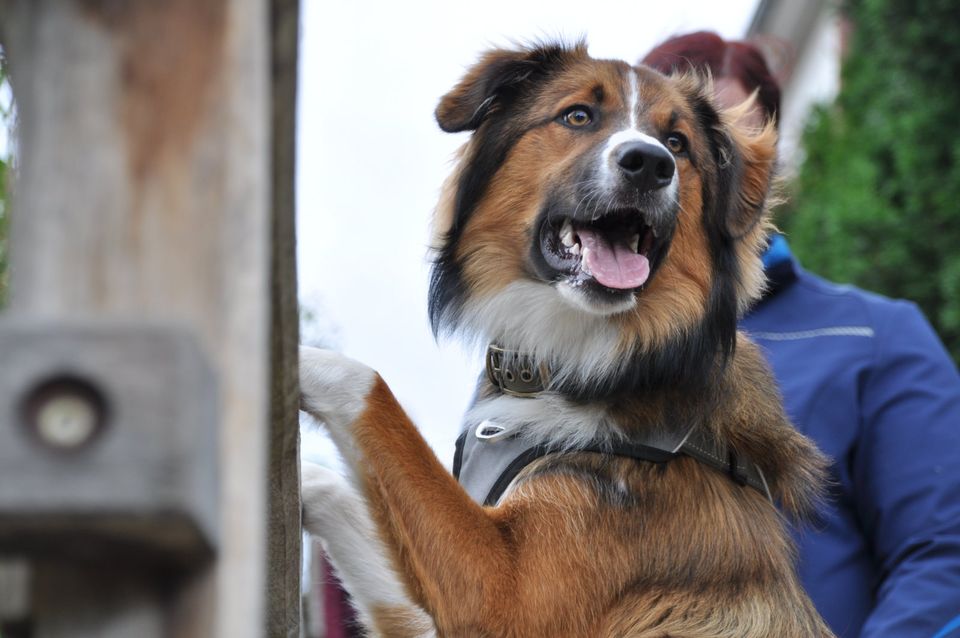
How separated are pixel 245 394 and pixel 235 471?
83 mm

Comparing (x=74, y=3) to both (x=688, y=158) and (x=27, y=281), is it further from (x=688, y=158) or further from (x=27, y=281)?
(x=688, y=158)

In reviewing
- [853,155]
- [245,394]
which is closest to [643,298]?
[245,394]

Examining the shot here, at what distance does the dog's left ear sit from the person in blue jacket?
0.32 meters

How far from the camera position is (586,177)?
10.7ft

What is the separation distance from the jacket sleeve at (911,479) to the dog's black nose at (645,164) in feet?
3.07

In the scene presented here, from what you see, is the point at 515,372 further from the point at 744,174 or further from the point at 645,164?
the point at 744,174

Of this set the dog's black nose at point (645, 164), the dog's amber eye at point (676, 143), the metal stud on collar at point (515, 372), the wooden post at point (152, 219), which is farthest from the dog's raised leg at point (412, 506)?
the wooden post at point (152, 219)

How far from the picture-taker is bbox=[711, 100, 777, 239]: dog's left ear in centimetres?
350

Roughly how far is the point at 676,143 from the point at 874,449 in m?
1.08

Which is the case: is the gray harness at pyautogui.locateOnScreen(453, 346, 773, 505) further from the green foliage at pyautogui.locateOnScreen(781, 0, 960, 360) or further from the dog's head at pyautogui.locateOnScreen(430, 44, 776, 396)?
the green foliage at pyautogui.locateOnScreen(781, 0, 960, 360)

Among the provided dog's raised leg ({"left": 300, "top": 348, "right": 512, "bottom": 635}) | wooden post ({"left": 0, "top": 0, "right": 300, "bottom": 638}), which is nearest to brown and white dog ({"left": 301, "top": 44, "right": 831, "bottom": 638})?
dog's raised leg ({"left": 300, "top": 348, "right": 512, "bottom": 635})

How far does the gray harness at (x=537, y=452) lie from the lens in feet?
10.2

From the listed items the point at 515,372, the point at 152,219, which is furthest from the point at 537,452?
the point at 152,219

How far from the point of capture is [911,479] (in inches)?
130
